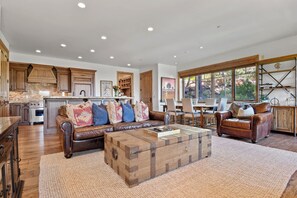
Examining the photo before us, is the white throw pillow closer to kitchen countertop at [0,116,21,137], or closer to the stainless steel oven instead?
kitchen countertop at [0,116,21,137]

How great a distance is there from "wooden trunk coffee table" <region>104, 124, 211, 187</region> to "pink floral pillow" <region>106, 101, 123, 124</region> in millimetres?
1102

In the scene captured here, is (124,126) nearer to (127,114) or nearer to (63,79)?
(127,114)

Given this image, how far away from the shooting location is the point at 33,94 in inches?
258

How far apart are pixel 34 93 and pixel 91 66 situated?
8.58 ft

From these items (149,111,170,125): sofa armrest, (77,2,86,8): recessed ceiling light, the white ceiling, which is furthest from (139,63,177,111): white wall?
(77,2,86,8): recessed ceiling light

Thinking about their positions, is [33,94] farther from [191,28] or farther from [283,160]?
[283,160]

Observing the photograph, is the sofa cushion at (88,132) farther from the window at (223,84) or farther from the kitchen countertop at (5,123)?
the window at (223,84)

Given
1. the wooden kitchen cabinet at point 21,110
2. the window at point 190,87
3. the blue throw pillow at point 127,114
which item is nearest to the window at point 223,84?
the window at point 190,87

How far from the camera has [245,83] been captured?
18.6 feet

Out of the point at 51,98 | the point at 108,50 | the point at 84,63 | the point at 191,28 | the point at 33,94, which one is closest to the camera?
the point at 191,28

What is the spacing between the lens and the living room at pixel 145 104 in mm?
1812

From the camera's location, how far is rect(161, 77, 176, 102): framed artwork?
7652mm

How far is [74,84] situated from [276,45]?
24.6 ft

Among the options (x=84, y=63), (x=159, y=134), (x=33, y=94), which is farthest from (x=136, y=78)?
(x=159, y=134)
